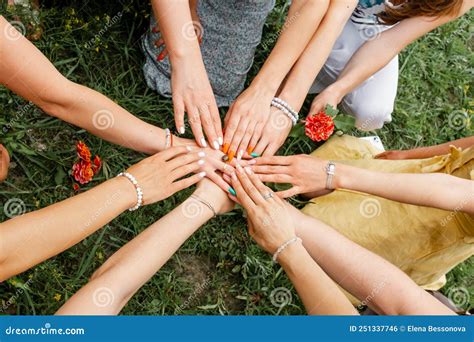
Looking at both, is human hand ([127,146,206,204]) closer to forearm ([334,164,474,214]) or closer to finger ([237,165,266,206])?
finger ([237,165,266,206])

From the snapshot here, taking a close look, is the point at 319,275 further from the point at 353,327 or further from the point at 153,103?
the point at 153,103

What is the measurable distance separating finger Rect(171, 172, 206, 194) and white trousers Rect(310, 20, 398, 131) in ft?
2.91

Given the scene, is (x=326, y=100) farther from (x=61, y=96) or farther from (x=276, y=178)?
(x=61, y=96)

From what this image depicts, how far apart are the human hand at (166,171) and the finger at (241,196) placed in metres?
0.12

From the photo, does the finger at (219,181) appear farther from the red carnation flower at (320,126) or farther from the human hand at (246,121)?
the red carnation flower at (320,126)

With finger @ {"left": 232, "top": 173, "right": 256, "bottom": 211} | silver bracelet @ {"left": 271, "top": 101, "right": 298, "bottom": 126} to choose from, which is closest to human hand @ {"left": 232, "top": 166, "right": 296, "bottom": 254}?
finger @ {"left": 232, "top": 173, "right": 256, "bottom": 211}

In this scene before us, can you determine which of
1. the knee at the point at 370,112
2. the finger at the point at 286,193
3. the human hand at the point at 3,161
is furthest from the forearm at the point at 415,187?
the human hand at the point at 3,161

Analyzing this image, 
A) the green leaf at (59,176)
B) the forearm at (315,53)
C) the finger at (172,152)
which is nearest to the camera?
the finger at (172,152)

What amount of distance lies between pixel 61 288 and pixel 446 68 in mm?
2367

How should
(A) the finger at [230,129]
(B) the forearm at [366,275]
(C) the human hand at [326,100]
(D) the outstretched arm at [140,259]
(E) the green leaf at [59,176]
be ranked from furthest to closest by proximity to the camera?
(E) the green leaf at [59,176]
(C) the human hand at [326,100]
(A) the finger at [230,129]
(B) the forearm at [366,275]
(D) the outstretched arm at [140,259]

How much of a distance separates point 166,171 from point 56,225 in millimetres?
448

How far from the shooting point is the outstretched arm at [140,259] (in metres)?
1.65

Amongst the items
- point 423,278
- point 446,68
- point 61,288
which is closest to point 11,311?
point 61,288

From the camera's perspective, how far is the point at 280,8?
2.95 metres
